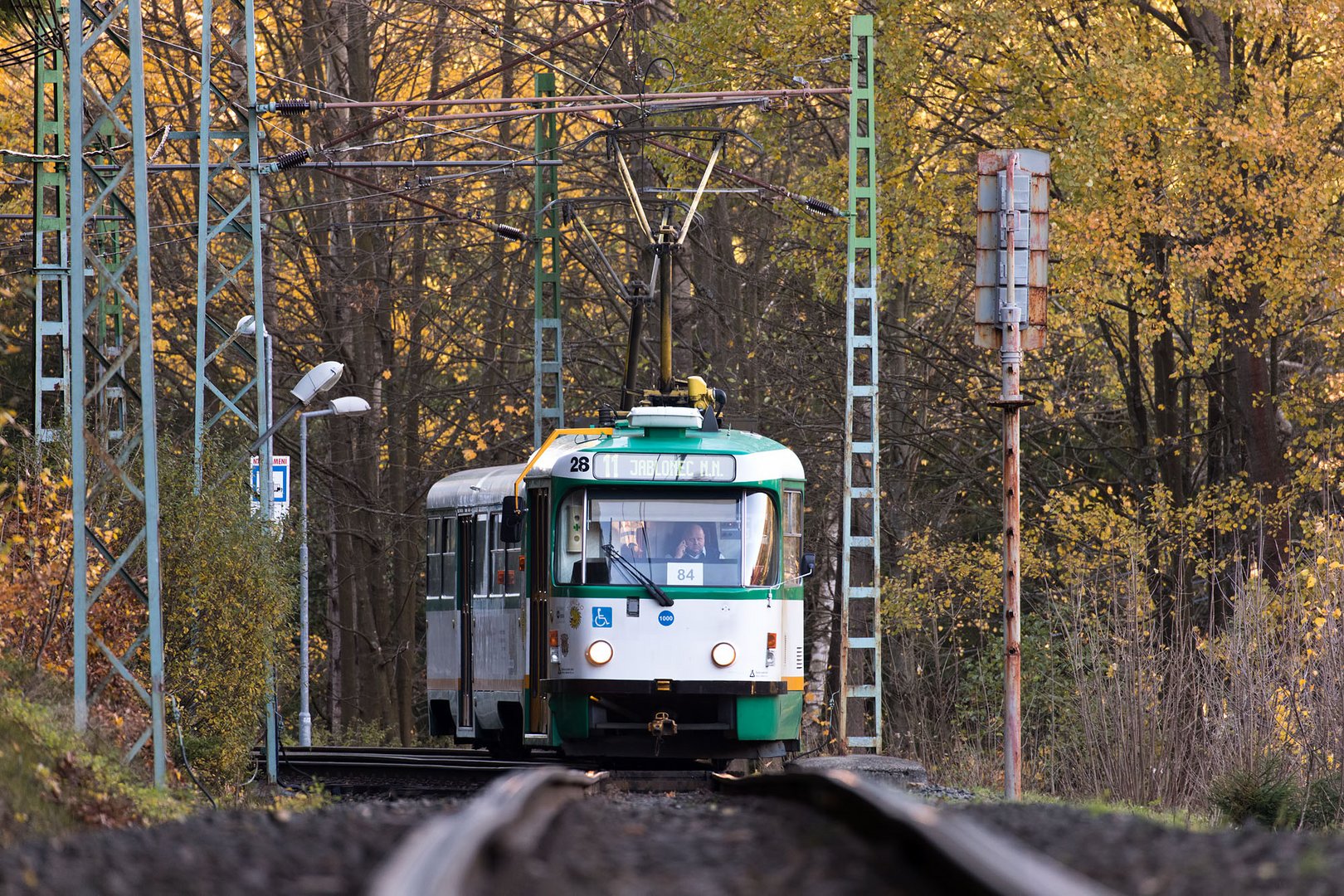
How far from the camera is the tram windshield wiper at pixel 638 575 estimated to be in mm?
17328

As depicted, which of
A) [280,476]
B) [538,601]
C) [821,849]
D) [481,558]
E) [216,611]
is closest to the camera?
[821,849]

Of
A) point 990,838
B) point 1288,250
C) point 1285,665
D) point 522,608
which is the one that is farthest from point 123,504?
point 1288,250

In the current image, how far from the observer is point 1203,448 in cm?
3200

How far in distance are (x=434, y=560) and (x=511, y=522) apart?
493 cm

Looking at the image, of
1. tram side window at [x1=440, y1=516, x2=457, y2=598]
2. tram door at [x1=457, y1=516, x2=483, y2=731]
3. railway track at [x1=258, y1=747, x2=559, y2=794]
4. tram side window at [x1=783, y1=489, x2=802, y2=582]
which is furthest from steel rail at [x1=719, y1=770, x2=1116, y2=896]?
tram side window at [x1=440, y1=516, x2=457, y2=598]

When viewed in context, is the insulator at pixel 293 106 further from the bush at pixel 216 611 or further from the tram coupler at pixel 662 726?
the tram coupler at pixel 662 726

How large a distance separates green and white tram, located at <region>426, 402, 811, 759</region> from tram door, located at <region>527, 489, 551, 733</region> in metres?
0.02

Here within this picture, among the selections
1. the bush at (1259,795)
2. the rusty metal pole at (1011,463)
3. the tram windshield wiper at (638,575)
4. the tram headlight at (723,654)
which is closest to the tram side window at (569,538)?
the tram windshield wiper at (638,575)

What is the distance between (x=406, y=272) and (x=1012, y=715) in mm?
25143

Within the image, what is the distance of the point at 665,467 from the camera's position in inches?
693

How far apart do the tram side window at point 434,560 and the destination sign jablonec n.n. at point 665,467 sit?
543 centimetres

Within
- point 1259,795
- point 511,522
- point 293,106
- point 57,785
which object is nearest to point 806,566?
point 511,522

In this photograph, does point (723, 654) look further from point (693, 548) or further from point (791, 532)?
point (791, 532)

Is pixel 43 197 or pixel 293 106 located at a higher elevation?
pixel 293 106
